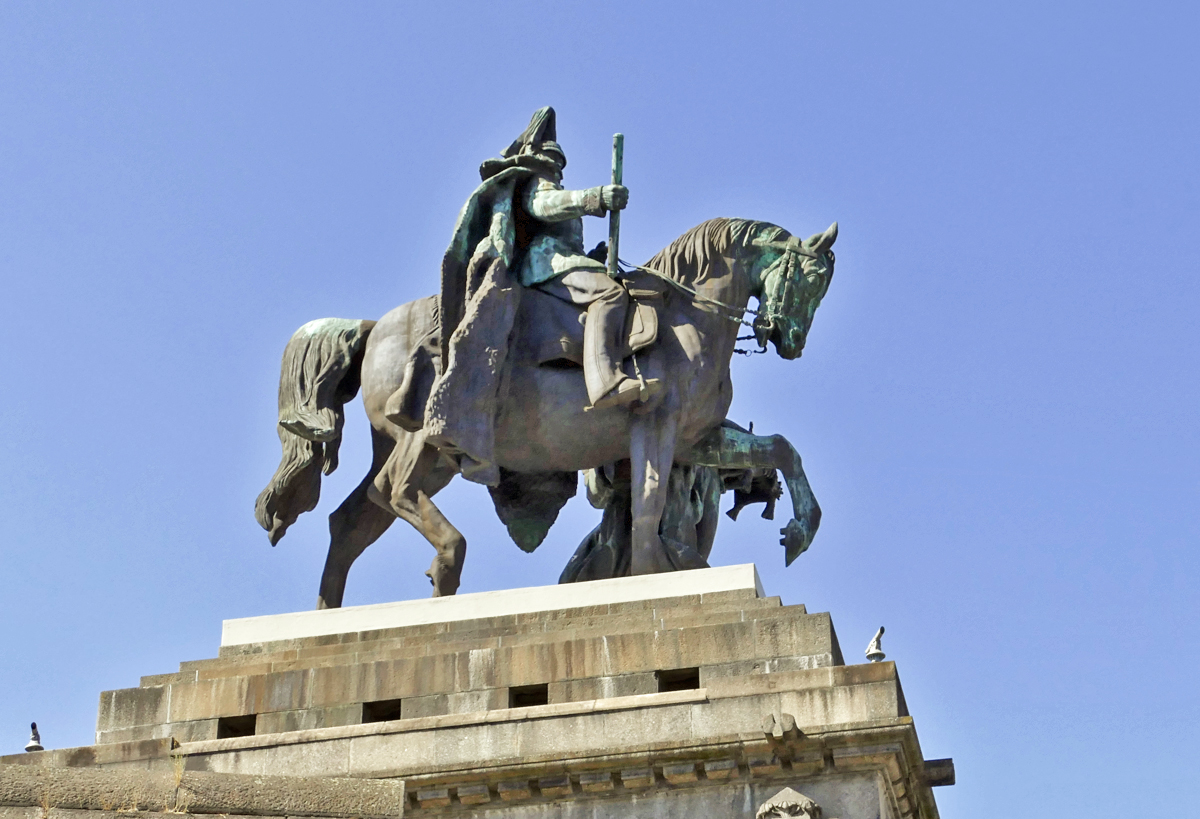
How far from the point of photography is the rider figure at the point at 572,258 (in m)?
21.7

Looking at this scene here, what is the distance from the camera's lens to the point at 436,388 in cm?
2180

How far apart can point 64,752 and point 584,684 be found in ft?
18.0

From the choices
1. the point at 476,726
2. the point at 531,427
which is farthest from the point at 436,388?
the point at 476,726

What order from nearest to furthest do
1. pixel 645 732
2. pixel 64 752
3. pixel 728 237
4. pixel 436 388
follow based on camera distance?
A: 1. pixel 645 732
2. pixel 64 752
3. pixel 436 388
4. pixel 728 237

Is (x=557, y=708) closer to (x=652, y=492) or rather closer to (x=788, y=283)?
(x=652, y=492)

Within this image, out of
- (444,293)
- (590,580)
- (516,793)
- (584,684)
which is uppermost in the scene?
(444,293)

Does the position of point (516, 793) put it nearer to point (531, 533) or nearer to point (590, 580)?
point (590, 580)

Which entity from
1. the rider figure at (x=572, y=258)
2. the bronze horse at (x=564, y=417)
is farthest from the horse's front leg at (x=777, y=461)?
the rider figure at (x=572, y=258)

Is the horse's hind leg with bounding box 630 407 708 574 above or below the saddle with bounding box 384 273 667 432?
below

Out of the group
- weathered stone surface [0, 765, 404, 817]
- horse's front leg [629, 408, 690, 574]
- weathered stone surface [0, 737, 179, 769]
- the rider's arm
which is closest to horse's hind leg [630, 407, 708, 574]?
horse's front leg [629, 408, 690, 574]

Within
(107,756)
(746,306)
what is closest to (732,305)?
(746,306)

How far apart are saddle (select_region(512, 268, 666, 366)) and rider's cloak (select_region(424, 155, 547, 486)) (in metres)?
0.27

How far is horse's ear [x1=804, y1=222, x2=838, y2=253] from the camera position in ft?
76.5

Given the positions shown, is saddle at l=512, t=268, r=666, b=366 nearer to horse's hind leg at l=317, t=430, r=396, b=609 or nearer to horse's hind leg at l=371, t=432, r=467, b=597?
horse's hind leg at l=371, t=432, r=467, b=597
